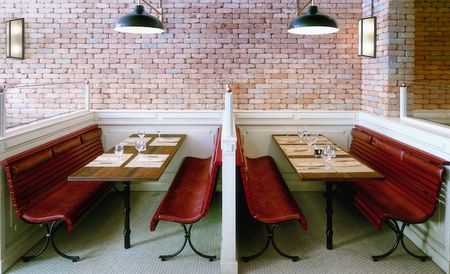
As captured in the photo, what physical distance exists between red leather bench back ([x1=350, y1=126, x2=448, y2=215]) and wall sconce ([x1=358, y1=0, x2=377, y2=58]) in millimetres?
1126

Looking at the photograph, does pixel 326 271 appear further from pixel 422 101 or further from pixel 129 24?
pixel 422 101

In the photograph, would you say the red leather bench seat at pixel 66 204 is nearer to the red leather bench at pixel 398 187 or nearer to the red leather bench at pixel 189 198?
the red leather bench at pixel 189 198

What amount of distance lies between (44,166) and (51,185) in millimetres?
236

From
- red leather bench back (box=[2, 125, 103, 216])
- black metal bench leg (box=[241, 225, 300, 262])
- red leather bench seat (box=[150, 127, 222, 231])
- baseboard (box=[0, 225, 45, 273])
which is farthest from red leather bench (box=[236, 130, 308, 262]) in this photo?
baseboard (box=[0, 225, 45, 273])

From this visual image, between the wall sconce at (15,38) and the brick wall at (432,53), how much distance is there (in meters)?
6.41

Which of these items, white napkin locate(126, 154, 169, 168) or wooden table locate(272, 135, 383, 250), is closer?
wooden table locate(272, 135, 383, 250)

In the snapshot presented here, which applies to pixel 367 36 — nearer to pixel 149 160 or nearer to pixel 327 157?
pixel 327 157

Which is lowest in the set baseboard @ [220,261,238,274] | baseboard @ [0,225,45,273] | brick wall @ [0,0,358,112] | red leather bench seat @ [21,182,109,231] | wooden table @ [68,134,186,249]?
baseboard @ [220,261,238,274]

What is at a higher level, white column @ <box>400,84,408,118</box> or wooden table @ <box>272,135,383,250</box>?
white column @ <box>400,84,408,118</box>

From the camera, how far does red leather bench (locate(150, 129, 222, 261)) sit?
3635 mm

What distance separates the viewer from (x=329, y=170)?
3869mm

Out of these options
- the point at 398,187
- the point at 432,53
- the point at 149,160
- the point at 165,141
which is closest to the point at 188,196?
the point at 149,160

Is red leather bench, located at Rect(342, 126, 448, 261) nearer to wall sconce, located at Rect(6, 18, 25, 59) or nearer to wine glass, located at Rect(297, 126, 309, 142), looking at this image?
wine glass, located at Rect(297, 126, 309, 142)

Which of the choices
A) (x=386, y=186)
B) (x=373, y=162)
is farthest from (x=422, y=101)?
(x=386, y=186)
